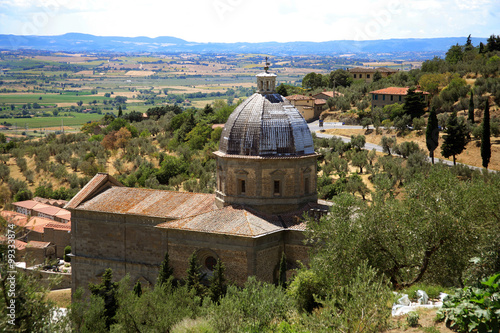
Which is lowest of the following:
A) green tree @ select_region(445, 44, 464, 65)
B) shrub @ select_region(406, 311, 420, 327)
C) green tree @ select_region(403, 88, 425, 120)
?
shrub @ select_region(406, 311, 420, 327)

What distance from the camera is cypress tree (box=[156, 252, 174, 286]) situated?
2906 cm

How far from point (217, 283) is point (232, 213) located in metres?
4.23

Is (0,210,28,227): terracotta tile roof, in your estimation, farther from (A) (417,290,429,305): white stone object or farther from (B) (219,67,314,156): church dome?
(A) (417,290,429,305): white stone object

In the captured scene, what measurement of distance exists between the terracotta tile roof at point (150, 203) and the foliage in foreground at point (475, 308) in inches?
702

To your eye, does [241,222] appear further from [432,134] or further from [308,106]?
[308,106]

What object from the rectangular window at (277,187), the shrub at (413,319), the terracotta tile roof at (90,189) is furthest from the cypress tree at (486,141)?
the shrub at (413,319)

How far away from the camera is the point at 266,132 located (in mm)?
30719

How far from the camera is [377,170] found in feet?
177

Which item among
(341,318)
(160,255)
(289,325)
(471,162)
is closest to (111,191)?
(160,255)

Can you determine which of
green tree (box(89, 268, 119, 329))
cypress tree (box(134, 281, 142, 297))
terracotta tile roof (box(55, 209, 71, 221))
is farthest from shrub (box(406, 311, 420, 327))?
terracotta tile roof (box(55, 209, 71, 221))

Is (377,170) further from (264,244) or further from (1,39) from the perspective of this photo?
(1,39)

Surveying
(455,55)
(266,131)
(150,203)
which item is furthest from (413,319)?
(455,55)

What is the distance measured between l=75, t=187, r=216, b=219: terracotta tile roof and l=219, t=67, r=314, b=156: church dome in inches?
147

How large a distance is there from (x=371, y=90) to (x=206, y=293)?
67.6m
